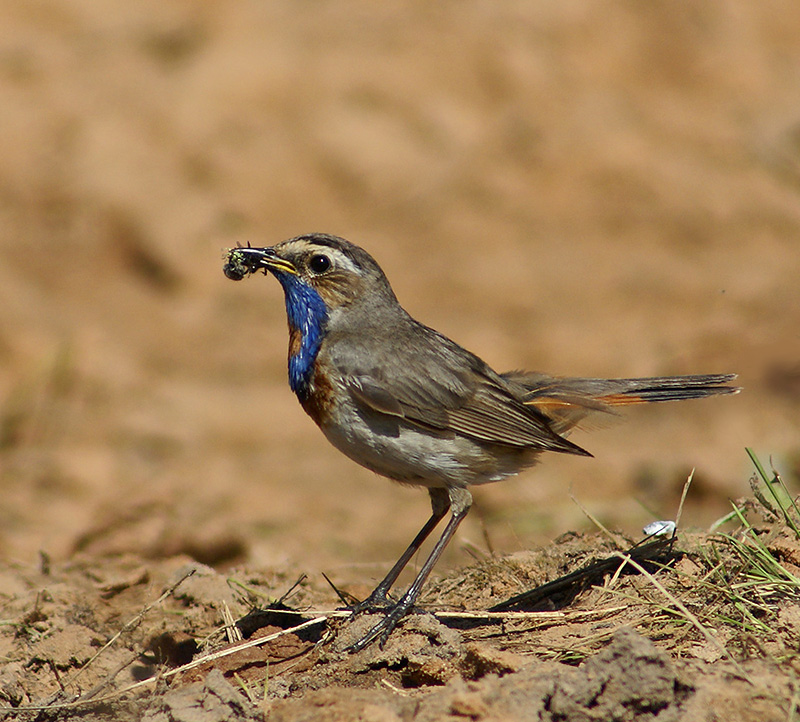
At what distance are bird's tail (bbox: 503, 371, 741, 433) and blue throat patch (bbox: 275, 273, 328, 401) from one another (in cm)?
125

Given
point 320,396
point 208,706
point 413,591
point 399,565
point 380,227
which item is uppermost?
point 380,227

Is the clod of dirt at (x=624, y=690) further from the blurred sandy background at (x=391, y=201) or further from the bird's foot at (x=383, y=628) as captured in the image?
the blurred sandy background at (x=391, y=201)

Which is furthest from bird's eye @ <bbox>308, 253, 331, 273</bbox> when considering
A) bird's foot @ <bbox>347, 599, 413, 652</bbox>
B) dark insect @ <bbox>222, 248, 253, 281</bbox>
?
bird's foot @ <bbox>347, 599, 413, 652</bbox>

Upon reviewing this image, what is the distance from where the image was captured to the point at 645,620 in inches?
195

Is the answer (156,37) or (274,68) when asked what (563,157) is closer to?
(274,68)

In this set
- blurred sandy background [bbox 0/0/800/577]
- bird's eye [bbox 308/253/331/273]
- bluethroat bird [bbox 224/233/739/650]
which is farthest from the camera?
blurred sandy background [bbox 0/0/800/577]

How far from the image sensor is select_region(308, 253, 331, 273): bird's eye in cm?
641

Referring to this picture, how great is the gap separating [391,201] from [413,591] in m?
8.55

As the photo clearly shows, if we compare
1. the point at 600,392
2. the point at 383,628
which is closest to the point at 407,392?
the point at 600,392

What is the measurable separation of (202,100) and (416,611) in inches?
382

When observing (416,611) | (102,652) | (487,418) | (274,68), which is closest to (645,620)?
(416,611)

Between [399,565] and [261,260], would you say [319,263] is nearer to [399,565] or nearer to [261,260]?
[261,260]

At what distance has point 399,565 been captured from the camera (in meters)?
6.04

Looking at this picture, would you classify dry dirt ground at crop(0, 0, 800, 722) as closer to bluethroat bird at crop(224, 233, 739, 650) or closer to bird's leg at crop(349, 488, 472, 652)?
bluethroat bird at crop(224, 233, 739, 650)
